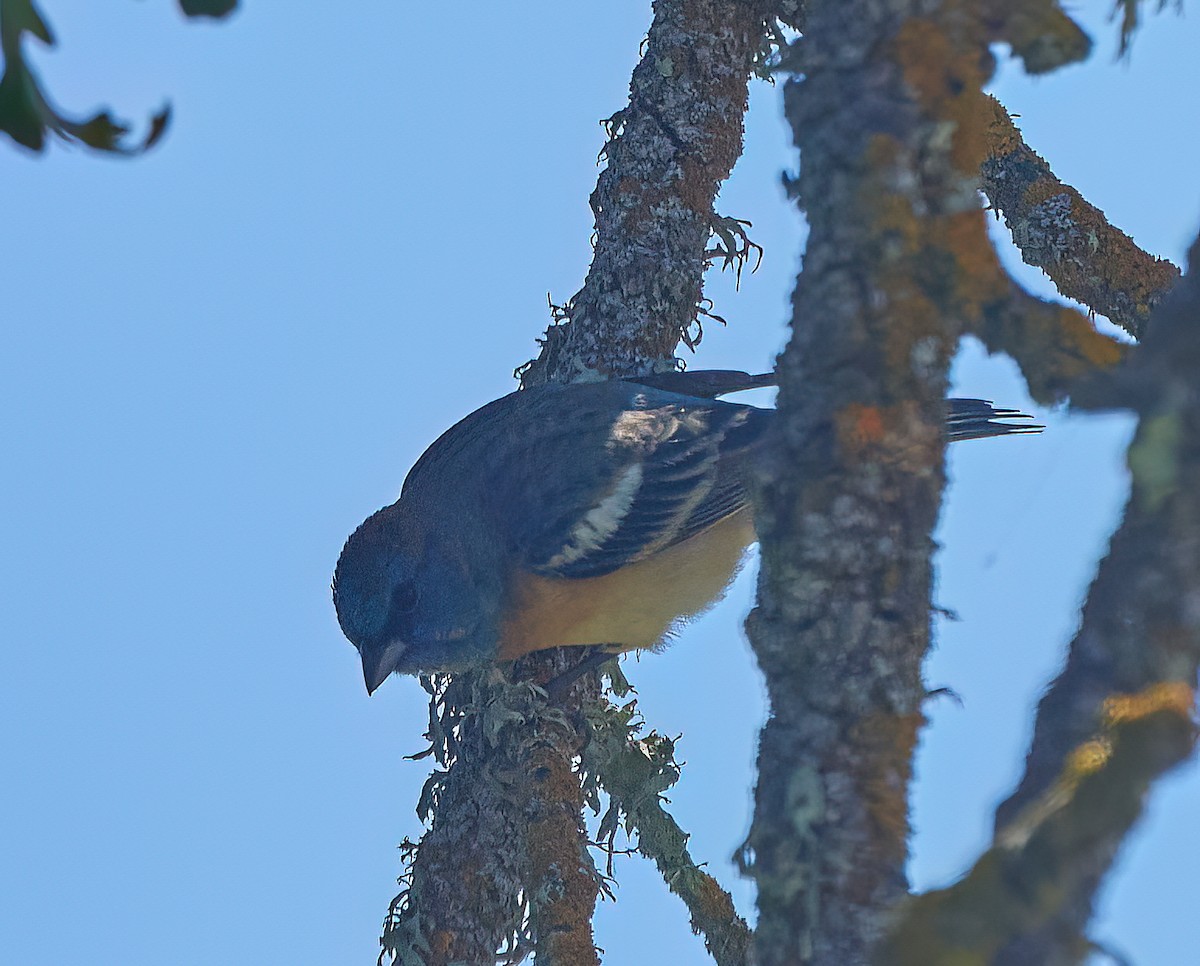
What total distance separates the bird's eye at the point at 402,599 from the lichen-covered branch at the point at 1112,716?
3.99m

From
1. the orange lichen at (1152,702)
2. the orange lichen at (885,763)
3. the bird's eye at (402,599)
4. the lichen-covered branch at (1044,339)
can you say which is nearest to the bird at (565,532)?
the bird's eye at (402,599)

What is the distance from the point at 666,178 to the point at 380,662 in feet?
8.50

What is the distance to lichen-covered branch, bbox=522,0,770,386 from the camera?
593 cm

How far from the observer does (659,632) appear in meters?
5.92

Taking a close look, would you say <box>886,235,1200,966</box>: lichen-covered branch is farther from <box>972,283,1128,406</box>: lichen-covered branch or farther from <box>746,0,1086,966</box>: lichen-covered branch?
<box>746,0,1086,966</box>: lichen-covered branch

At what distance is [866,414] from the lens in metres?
2.20

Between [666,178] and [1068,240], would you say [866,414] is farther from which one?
[666,178]

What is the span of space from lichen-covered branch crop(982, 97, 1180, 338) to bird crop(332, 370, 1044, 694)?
70cm

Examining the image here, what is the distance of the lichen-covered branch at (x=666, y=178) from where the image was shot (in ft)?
19.5

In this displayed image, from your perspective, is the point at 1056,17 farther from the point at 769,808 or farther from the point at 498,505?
the point at 498,505

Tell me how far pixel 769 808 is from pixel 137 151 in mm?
1657

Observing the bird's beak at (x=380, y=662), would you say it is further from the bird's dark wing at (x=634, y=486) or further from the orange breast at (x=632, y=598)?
the bird's dark wing at (x=634, y=486)

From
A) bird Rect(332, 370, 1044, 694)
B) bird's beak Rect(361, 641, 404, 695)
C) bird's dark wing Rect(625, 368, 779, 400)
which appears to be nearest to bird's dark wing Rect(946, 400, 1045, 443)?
bird Rect(332, 370, 1044, 694)

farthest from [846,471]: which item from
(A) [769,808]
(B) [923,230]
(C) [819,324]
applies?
(A) [769,808]
